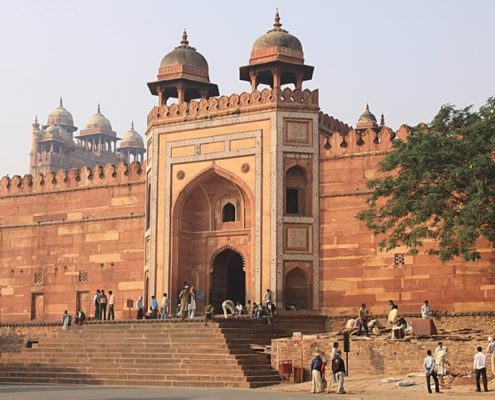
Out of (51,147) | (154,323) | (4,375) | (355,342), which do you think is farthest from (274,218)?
(51,147)

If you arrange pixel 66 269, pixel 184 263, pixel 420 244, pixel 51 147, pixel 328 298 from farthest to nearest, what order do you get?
pixel 51 147
pixel 66 269
pixel 184 263
pixel 328 298
pixel 420 244

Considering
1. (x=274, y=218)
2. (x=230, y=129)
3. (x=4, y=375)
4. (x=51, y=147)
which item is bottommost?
(x=4, y=375)

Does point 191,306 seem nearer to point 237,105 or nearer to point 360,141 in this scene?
point 237,105

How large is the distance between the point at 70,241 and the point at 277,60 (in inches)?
337

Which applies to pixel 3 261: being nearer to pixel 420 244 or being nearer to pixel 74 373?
pixel 74 373

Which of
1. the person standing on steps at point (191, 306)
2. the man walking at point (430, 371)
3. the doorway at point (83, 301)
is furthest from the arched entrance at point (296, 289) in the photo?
the man walking at point (430, 371)

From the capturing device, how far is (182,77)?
1082 inches

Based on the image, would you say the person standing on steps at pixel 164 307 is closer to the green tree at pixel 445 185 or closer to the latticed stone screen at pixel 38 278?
the latticed stone screen at pixel 38 278

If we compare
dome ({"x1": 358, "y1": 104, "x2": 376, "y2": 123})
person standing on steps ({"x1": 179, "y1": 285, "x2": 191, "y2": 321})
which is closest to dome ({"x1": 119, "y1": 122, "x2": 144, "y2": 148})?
dome ({"x1": 358, "y1": 104, "x2": 376, "y2": 123})

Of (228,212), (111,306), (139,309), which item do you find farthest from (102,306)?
(228,212)

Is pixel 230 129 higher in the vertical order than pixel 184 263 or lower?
higher

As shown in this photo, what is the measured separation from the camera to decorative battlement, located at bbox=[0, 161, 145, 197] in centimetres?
2836

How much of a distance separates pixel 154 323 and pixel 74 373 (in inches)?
101

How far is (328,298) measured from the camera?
24547 mm
